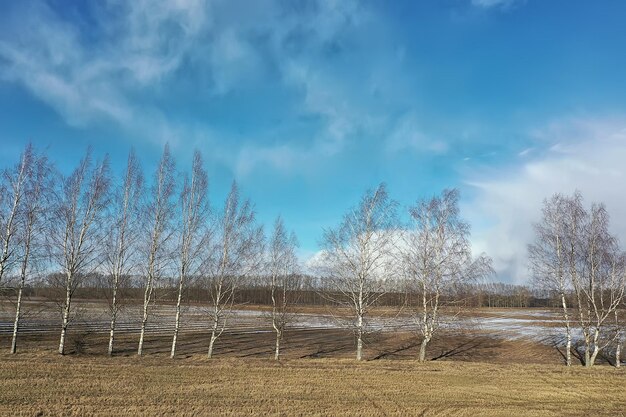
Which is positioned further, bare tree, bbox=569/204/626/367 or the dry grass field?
bare tree, bbox=569/204/626/367

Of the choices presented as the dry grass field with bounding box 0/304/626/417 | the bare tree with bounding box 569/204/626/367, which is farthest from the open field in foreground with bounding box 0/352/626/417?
the bare tree with bounding box 569/204/626/367

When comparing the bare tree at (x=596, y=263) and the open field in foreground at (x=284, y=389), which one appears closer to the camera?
the open field in foreground at (x=284, y=389)

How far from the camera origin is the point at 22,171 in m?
23.6

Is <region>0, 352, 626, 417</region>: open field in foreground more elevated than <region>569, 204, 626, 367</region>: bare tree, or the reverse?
<region>569, 204, 626, 367</region>: bare tree

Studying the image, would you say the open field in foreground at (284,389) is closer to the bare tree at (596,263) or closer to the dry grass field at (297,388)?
the dry grass field at (297,388)

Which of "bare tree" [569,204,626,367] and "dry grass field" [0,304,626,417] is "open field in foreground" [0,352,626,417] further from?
"bare tree" [569,204,626,367]

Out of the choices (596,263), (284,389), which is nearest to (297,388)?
(284,389)

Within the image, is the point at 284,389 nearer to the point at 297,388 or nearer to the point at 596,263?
the point at 297,388

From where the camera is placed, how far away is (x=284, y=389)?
14.4 meters

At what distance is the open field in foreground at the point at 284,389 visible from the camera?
11.8 metres

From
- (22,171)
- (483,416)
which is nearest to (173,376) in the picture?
(483,416)

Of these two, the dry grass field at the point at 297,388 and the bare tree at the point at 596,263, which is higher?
the bare tree at the point at 596,263

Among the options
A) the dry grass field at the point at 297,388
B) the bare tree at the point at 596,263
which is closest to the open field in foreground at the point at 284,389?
the dry grass field at the point at 297,388

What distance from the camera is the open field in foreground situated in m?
11.8
